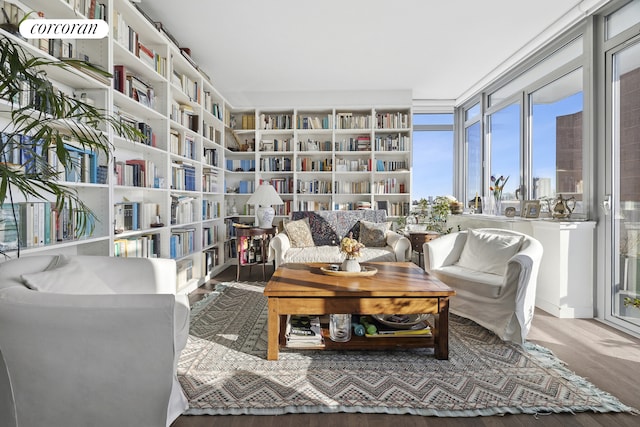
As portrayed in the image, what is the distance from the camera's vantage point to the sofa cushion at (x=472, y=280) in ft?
8.66

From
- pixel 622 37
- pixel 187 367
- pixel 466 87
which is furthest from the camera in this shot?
pixel 466 87

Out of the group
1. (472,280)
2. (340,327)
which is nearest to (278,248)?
(340,327)

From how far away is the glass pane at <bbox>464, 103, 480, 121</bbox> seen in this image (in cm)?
588

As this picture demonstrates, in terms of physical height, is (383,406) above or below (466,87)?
below

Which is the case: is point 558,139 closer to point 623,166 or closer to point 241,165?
point 623,166

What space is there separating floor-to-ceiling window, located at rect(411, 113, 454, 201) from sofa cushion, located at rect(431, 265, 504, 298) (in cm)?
358

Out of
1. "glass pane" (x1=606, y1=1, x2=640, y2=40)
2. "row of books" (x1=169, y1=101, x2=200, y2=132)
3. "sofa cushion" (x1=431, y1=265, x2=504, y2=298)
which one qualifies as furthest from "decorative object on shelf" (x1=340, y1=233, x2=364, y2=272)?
"glass pane" (x1=606, y1=1, x2=640, y2=40)

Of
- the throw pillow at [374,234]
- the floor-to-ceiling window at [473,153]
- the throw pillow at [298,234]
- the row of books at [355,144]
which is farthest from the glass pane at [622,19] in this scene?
the throw pillow at [298,234]

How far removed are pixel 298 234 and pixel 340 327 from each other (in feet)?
7.21

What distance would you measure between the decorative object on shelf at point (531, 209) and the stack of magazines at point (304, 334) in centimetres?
283

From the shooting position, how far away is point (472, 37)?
3953mm

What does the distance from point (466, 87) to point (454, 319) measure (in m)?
4.12

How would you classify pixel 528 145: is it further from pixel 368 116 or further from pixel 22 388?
pixel 22 388

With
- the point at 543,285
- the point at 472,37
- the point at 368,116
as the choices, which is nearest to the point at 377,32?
the point at 472,37
